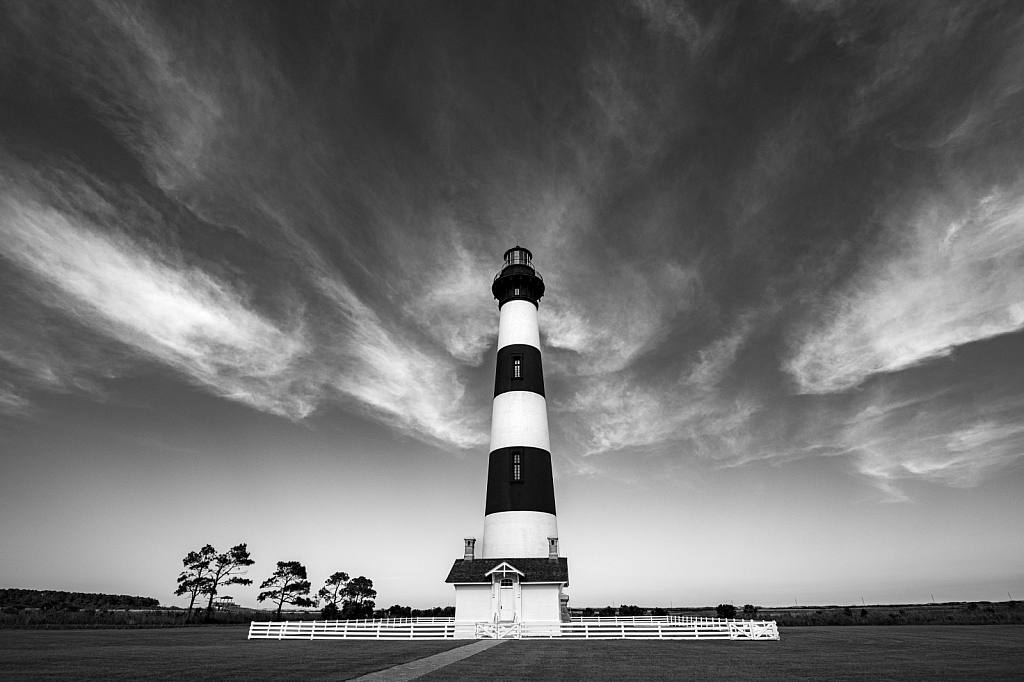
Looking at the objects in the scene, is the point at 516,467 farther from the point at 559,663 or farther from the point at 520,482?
the point at 559,663

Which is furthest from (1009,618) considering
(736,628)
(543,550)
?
(543,550)

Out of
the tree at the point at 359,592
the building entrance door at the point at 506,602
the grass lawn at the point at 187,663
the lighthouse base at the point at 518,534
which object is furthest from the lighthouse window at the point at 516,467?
the tree at the point at 359,592

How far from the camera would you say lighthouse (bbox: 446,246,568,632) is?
2906 centimetres

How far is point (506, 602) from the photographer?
95.8ft

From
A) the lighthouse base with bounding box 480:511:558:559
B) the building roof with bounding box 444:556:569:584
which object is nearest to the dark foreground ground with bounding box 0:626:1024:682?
the building roof with bounding box 444:556:569:584

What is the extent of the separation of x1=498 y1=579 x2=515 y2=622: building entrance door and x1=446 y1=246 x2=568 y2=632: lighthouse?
0.05 m

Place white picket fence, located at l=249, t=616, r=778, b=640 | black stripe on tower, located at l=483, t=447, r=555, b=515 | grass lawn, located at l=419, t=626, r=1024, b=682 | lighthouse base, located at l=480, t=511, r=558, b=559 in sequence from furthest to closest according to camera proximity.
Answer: black stripe on tower, located at l=483, t=447, r=555, b=515, lighthouse base, located at l=480, t=511, r=558, b=559, white picket fence, located at l=249, t=616, r=778, b=640, grass lawn, located at l=419, t=626, r=1024, b=682

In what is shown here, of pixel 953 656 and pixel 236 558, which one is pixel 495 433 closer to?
pixel 953 656

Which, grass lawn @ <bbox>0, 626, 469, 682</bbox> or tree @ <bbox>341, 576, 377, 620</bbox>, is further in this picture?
tree @ <bbox>341, 576, 377, 620</bbox>

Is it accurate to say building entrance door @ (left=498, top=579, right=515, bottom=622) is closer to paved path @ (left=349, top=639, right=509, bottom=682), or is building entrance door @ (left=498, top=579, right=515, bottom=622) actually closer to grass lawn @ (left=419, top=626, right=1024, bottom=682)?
grass lawn @ (left=419, top=626, right=1024, bottom=682)

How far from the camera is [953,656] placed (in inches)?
742

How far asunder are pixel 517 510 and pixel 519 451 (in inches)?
126

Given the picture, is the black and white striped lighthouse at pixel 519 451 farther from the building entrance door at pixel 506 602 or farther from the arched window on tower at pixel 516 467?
the building entrance door at pixel 506 602

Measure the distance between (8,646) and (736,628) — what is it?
31.7 m
